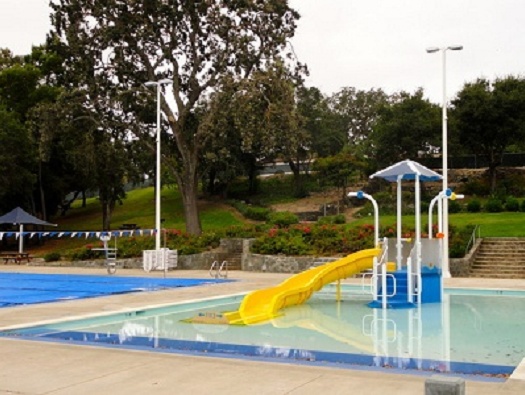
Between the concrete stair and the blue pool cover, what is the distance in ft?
35.9

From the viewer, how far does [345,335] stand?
12375mm

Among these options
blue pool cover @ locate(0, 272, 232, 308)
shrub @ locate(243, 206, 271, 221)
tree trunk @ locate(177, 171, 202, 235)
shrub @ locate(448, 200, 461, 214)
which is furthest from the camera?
shrub @ locate(243, 206, 271, 221)

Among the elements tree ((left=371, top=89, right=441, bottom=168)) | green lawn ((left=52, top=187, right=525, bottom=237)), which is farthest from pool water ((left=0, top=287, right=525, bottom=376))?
tree ((left=371, top=89, right=441, bottom=168))

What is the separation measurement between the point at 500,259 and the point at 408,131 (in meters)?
24.9

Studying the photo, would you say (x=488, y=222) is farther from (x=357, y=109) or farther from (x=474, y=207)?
(x=357, y=109)

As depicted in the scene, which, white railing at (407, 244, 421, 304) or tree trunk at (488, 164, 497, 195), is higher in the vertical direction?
tree trunk at (488, 164, 497, 195)

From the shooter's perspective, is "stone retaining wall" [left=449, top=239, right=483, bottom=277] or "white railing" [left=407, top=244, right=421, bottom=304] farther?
"stone retaining wall" [left=449, top=239, right=483, bottom=277]

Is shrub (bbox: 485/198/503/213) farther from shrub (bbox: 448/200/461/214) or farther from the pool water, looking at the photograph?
the pool water

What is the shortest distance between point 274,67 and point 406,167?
20112mm

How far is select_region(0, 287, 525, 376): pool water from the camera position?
9930mm

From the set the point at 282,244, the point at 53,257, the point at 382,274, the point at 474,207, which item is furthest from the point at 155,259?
the point at 474,207

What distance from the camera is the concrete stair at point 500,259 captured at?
91.4 feet

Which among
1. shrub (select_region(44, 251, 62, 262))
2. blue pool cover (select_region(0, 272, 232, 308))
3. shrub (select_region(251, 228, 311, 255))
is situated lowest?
blue pool cover (select_region(0, 272, 232, 308))

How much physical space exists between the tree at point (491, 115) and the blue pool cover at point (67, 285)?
29.6 meters
